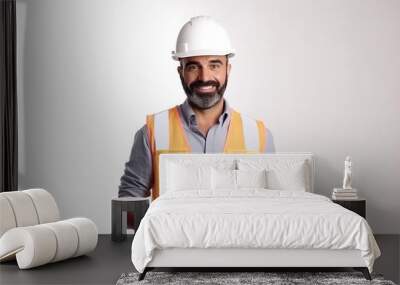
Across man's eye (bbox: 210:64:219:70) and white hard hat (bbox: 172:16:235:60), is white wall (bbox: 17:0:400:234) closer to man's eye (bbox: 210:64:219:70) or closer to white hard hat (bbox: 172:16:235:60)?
white hard hat (bbox: 172:16:235:60)

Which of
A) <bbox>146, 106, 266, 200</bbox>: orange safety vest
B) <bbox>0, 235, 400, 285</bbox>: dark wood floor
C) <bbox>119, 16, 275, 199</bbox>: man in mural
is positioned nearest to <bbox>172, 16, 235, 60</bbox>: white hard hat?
<bbox>119, 16, 275, 199</bbox>: man in mural

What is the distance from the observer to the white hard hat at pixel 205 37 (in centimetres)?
709

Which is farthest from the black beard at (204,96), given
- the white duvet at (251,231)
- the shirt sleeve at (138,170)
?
the white duvet at (251,231)

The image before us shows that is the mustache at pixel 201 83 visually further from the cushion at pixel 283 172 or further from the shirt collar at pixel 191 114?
the cushion at pixel 283 172

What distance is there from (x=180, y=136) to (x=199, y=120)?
0.26 meters

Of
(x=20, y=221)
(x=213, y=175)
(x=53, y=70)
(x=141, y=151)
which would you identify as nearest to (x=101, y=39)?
(x=53, y=70)

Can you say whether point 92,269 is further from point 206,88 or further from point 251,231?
point 206,88

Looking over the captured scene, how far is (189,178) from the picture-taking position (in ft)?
21.7

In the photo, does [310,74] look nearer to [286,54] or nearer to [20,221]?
[286,54]

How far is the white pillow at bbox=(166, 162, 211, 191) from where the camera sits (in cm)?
657

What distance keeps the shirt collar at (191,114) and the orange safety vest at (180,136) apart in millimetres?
55

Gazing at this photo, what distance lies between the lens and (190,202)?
17.8 ft

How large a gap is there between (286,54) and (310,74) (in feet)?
1.09

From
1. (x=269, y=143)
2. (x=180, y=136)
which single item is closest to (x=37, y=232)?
(x=180, y=136)
